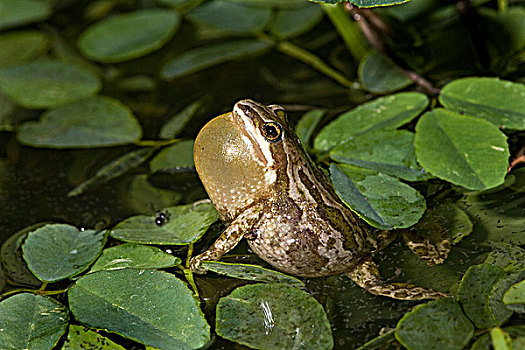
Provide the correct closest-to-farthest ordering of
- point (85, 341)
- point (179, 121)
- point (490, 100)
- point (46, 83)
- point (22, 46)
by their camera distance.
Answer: point (85, 341) → point (490, 100) → point (179, 121) → point (46, 83) → point (22, 46)

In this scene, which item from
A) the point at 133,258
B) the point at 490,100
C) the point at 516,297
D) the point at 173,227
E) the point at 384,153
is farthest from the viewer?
the point at 490,100

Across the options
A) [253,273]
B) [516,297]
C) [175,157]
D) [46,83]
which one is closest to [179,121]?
[175,157]

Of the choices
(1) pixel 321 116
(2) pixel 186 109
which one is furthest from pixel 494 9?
(2) pixel 186 109

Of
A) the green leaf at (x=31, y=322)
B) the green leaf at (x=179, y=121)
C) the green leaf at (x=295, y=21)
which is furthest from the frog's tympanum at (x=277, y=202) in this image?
the green leaf at (x=295, y=21)

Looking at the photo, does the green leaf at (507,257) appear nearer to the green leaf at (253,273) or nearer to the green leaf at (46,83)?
the green leaf at (253,273)

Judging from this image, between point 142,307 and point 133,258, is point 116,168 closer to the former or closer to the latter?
point 133,258

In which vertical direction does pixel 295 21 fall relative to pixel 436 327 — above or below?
above
